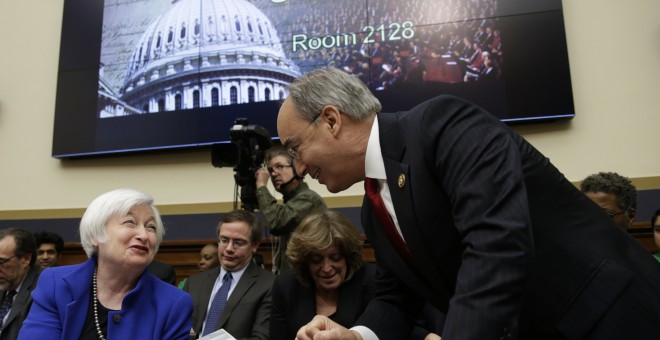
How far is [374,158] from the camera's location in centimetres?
110

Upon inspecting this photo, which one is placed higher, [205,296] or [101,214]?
[101,214]

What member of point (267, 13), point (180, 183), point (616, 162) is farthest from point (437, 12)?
point (180, 183)

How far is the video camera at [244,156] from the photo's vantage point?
2.99 meters

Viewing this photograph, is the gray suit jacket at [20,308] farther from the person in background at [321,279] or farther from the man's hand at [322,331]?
the man's hand at [322,331]

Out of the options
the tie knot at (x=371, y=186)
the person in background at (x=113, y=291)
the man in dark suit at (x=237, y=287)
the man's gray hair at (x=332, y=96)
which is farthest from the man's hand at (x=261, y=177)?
the tie knot at (x=371, y=186)

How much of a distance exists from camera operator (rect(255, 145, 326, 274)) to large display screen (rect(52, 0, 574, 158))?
1436 mm

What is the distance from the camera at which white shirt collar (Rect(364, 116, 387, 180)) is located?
1.09m

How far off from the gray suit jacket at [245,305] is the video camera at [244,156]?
16.7 inches

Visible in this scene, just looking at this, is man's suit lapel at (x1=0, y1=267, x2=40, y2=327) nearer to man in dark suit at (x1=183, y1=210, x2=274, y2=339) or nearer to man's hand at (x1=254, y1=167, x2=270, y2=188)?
man in dark suit at (x1=183, y1=210, x2=274, y2=339)

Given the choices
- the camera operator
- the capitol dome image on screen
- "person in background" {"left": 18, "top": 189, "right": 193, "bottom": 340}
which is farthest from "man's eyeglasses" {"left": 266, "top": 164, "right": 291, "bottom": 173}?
the capitol dome image on screen

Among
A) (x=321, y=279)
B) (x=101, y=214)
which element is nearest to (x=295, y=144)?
(x=101, y=214)

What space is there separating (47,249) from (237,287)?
2009 millimetres

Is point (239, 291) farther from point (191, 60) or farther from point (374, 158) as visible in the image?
point (191, 60)

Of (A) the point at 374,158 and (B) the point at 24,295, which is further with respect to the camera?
(B) the point at 24,295
